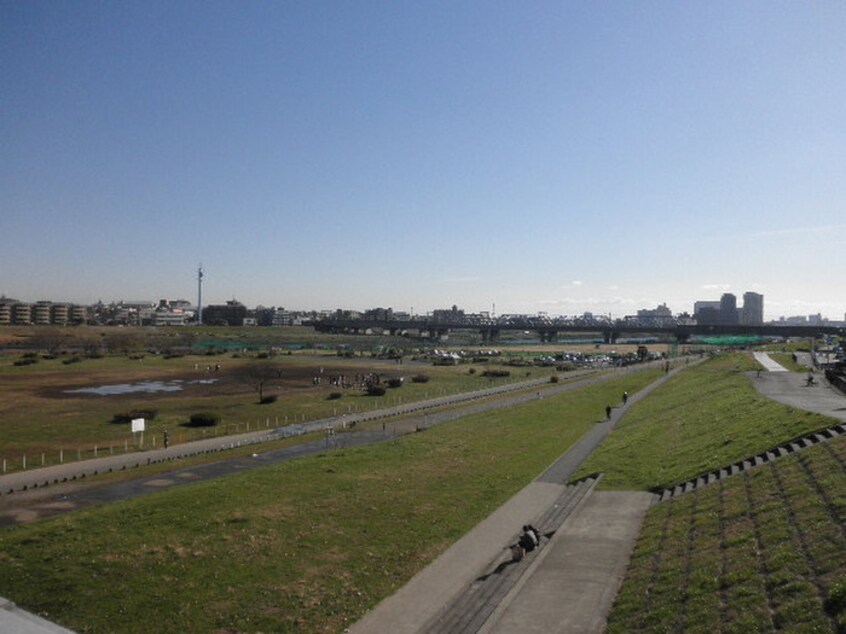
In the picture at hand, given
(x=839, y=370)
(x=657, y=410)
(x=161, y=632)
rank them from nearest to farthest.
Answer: (x=161, y=632) → (x=839, y=370) → (x=657, y=410)

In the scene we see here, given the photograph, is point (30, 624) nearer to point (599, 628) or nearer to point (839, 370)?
point (599, 628)

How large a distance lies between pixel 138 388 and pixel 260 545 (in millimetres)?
56200

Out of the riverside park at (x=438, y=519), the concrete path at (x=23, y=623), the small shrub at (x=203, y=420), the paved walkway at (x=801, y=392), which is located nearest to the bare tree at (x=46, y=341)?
the riverside park at (x=438, y=519)

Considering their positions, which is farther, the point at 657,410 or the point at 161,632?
the point at 657,410

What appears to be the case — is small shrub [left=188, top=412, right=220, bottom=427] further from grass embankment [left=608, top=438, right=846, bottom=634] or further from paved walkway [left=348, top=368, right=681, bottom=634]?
grass embankment [left=608, top=438, right=846, bottom=634]

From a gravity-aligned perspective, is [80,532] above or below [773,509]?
below

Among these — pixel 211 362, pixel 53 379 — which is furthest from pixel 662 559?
pixel 211 362

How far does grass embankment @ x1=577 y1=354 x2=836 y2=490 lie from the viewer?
80.9ft

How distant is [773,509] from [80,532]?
23051 mm

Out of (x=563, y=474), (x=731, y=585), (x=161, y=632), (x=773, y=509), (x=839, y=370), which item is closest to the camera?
(x=731, y=585)

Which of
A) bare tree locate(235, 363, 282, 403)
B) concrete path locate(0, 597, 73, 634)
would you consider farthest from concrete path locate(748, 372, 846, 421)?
bare tree locate(235, 363, 282, 403)

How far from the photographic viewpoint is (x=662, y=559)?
1705 cm

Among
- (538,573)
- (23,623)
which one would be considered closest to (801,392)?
(538,573)

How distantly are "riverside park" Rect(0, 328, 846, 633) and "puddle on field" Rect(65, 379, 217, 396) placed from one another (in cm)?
1655
